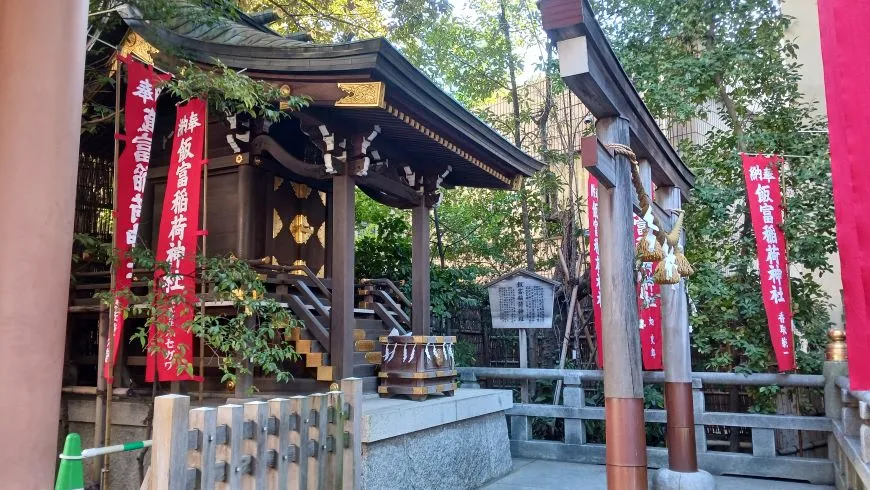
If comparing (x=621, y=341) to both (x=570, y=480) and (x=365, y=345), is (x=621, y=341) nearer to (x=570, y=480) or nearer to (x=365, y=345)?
(x=570, y=480)

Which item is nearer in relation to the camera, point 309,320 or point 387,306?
point 309,320

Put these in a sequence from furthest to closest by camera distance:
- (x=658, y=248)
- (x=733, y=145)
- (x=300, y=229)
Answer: (x=733, y=145) → (x=300, y=229) → (x=658, y=248)

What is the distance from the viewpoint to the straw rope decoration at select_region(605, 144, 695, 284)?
4246mm

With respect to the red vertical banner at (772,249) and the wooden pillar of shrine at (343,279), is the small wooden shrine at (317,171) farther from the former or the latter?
the red vertical banner at (772,249)

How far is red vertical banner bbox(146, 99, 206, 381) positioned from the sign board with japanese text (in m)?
4.55

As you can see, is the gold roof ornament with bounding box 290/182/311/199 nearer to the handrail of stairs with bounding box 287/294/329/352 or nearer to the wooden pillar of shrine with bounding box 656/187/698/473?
the handrail of stairs with bounding box 287/294/329/352

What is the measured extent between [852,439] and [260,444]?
515 cm

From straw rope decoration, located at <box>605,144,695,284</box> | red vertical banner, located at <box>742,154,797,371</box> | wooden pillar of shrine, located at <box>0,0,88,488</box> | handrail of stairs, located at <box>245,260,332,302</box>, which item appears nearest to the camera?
wooden pillar of shrine, located at <box>0,0,88,488</box>

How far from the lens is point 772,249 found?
759 cm

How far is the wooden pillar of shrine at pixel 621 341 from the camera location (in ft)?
12.4

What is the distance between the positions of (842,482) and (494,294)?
4.67 m

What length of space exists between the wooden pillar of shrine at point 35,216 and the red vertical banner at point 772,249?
722 centimetres

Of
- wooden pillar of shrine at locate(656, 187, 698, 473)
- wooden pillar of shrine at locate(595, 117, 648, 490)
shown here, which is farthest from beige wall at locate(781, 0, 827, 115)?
wooden pillar of shrine at locate(595, 117, 648, 490)

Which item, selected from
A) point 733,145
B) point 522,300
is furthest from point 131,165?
point 733,145
